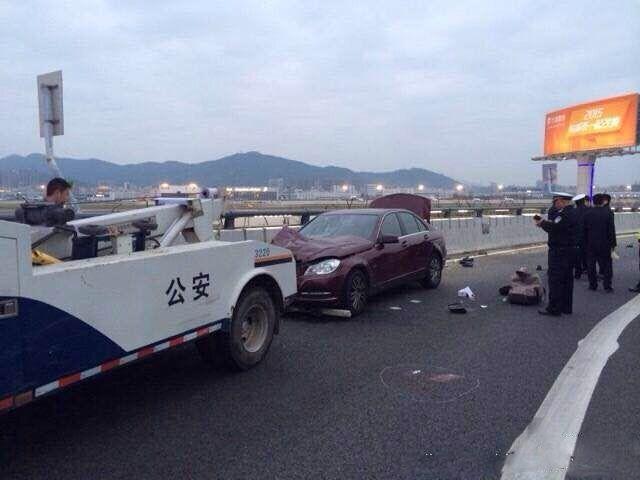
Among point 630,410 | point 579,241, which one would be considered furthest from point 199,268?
point 579,241

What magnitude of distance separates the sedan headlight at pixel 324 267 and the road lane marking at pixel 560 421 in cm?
303

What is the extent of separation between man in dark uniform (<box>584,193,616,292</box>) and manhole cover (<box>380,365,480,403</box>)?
634cm

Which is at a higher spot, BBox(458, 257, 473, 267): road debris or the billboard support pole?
the billboard support pole

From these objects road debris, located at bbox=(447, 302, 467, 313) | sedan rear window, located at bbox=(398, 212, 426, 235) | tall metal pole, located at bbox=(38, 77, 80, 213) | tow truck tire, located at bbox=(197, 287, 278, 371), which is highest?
tall metal pole, located at bbox=(38, 77, 80, 213)

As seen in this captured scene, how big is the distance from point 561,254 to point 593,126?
2875 cm

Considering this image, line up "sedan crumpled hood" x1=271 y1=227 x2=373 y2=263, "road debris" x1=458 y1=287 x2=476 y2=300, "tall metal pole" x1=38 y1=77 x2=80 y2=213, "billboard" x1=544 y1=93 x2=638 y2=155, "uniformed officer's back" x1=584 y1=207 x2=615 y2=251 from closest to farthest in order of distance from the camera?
"sedan crumpled hood" x1=271 y1=227 x2=373 y2=263 → "tall metal pole" x1=38 y1=77 x2=80 y2=213 → "road debris" x1=458 y1=287 x2=476 y2=300 → "uniformed officer's back" x1=584 y1=207 x2=615 y2=251 → "billboard" x1=544 y1=93 x2=638 y2=155

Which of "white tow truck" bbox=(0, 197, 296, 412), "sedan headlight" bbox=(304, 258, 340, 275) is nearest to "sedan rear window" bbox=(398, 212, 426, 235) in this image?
"sedan headlight" bbox=(304, 258, 340, 275)

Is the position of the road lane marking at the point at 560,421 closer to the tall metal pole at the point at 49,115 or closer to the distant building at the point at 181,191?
the distant building at the point at 181,191

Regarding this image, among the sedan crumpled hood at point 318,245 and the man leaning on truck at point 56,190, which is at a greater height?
the man leaning on truck at point 56,190

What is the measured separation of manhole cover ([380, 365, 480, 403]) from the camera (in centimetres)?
441

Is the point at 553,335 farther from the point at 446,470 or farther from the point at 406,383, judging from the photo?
the point at 446,470

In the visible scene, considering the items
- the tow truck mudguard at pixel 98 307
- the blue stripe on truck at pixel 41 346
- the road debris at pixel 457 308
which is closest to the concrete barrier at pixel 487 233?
the road debris at pixel 457 308

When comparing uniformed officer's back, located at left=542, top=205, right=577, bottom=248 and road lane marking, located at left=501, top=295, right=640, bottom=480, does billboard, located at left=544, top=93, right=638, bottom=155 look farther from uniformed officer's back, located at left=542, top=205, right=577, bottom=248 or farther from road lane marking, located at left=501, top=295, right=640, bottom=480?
road lane marking, located at left=501, top=295, right=640, bottom=480

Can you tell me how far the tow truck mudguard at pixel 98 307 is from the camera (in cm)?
285
